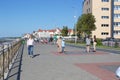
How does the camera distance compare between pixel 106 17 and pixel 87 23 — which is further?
pixel 106 17

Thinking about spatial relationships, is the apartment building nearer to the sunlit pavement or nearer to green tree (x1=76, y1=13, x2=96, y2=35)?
green tree (x1=76, y1=13, x2=96, y2=35)

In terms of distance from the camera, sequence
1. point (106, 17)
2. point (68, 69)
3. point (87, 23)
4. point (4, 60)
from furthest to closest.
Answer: point (106, 17) < point (87, 23) < point (68, 69) < point (4, 60)

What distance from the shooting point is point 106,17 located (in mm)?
103438

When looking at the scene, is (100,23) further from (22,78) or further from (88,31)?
(22,78)

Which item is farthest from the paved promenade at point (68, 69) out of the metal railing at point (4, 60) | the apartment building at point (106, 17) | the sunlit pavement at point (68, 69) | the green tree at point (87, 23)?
the apartment building at point (106, 17)

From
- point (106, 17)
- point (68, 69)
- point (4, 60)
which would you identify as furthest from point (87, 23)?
point (4, 60)

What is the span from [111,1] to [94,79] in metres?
95.3

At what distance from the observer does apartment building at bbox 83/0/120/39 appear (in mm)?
101644

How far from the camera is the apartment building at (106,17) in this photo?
10164 cm

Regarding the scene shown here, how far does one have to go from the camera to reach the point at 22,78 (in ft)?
40.7

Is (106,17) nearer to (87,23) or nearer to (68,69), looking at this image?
(87,23)

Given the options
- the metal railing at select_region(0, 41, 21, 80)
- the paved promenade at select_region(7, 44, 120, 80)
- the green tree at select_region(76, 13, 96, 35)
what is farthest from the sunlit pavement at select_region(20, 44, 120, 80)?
the green tree at select_region(76, 13, 96, 35)

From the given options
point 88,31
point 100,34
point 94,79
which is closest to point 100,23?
point 100,34

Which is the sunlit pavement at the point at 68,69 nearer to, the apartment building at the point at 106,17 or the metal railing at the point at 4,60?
the metal railing at the point at 4,60
